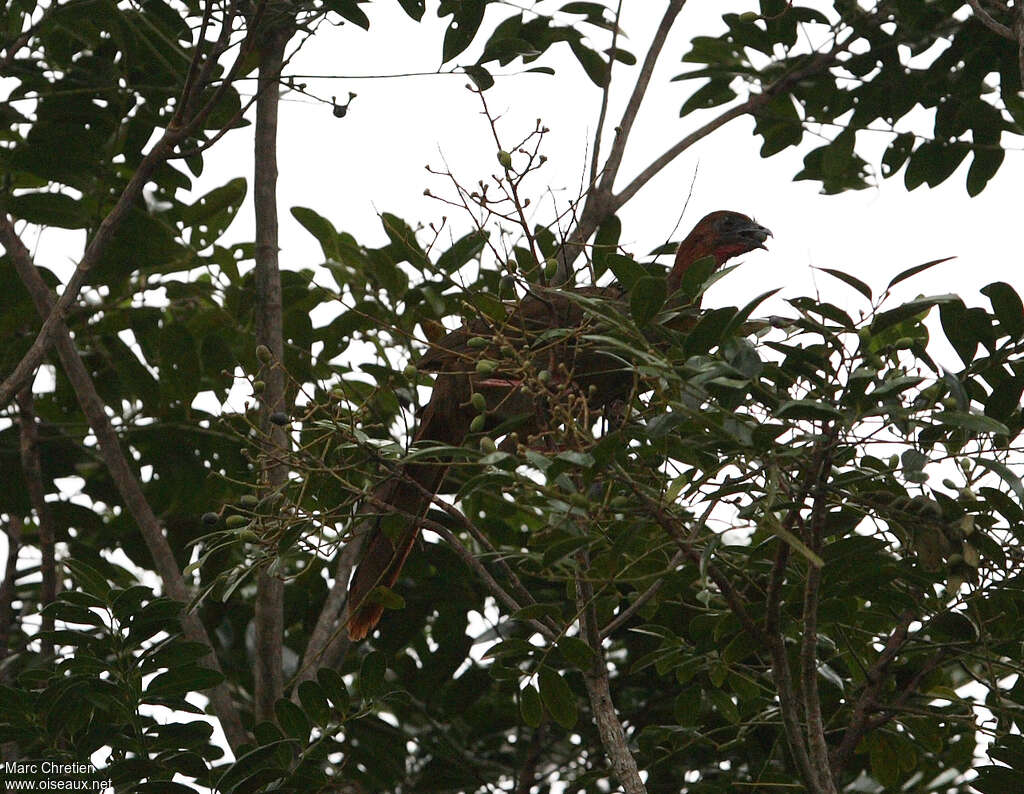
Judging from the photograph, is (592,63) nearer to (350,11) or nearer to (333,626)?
(350,11)

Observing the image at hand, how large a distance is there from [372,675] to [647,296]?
4.02 ft

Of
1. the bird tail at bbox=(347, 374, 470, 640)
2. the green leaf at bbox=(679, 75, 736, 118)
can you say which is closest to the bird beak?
the green leaf at bbox=(679, 75, 736, 118)

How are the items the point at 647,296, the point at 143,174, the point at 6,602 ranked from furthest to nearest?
1. the point at 6,602
2. the point at 143,174
3. the point at 647,296

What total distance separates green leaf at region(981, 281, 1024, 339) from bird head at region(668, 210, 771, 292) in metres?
2.23

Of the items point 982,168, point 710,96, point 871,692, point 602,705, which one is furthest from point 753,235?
point 602,705

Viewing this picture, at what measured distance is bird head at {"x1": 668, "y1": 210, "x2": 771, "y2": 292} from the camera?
175 inches

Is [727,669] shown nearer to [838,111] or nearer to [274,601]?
[274,601]

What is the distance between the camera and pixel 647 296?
2.12 metres

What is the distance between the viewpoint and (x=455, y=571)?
158 inches

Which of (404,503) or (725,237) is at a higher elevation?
(725,237)

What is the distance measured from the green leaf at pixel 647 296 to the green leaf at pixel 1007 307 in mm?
587

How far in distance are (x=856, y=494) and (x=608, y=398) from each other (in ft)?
4.79

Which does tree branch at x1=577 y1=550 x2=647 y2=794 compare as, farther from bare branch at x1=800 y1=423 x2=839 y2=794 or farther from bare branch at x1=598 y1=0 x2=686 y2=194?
bare branch at x1=598 y1=0 x2=686 y2=194

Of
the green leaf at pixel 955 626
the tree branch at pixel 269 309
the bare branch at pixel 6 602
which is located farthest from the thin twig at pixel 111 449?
the green leaf at pixel 955 626
